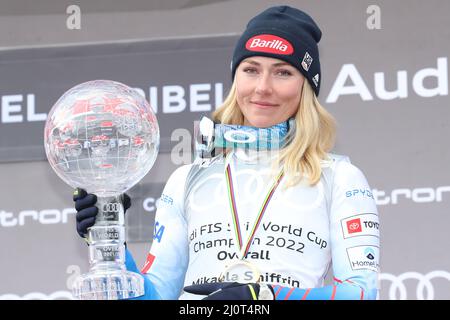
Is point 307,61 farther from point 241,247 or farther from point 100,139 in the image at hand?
point 100,139

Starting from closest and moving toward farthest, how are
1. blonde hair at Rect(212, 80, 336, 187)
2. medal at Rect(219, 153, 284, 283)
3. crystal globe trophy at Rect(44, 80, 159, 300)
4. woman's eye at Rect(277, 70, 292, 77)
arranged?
crystal globe trophy at Rect(44, 80, 159, 300) → medal at Rect(219, 153, 284, 283) → blonde hair at Rect(212, 80, 336, 187) → woman's eye at Rect(277, 70, 292, 77)

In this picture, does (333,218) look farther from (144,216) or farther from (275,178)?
(144,216)

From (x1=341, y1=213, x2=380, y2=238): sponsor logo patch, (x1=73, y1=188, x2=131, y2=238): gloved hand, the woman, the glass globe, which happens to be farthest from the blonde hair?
(x1=73, y1=188, x2=131, y2=238): gloved hand

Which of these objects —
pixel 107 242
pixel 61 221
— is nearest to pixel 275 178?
pixel 107 242

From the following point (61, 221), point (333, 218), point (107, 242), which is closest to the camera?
point (107, 242)

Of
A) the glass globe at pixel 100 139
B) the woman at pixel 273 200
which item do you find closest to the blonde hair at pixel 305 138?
the woman at pixel 273 200

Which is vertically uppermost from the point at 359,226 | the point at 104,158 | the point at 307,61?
the point at 307,61

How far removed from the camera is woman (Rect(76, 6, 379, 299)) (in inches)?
106

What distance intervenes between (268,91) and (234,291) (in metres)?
0.64

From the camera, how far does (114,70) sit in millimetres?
4262

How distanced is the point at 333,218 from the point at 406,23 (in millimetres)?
1539

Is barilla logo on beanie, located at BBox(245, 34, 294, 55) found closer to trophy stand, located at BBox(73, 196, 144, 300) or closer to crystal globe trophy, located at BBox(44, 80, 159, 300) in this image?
crystal globe trophy, located at BBox(44, 80, 159, 300)

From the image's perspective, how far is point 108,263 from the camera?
2.45 metres

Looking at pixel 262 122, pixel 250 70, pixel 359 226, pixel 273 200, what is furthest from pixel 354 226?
pixel 250 70
